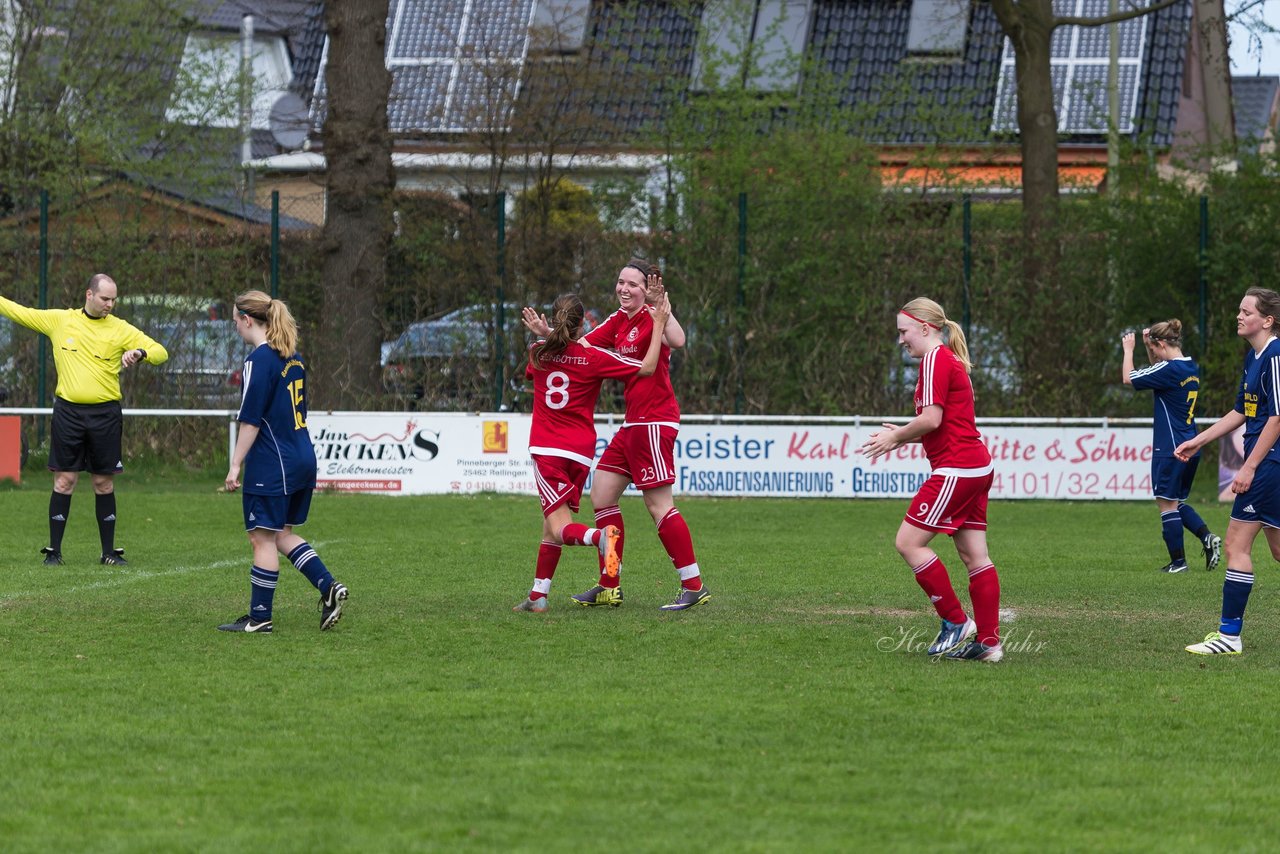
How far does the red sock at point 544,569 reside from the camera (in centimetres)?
949

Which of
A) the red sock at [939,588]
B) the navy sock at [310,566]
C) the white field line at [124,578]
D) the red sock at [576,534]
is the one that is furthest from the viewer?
the white field line at [124,578]

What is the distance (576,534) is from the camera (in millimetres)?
9242

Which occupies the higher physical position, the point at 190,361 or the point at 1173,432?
the point at 1173,432

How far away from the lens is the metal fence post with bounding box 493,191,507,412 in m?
19.5

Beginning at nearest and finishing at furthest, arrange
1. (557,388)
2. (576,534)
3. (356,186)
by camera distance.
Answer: (576,534)
(557,388)
(356,186)

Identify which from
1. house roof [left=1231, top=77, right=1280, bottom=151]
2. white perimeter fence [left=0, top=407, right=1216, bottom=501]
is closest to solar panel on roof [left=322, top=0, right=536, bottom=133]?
white perimeter fence [left=0, top=407, right=1216, bottom=501]

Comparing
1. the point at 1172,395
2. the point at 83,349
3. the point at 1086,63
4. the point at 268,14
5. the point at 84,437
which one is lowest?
the point at 84,437

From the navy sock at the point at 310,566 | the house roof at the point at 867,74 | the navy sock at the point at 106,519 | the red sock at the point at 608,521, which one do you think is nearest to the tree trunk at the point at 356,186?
the house roof at the point at 867,74

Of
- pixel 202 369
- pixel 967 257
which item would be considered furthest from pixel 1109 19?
pixel 202 369

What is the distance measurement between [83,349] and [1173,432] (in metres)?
7.68

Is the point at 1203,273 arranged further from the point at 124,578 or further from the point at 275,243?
the point at 124,578

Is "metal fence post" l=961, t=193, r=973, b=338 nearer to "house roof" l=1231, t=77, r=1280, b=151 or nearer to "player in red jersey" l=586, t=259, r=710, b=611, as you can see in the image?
"player in red jersey" l=586, t=259, r=710, b=611

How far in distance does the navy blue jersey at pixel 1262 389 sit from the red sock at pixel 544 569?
145 inches

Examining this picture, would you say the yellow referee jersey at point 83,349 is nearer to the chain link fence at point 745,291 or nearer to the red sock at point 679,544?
the red sock at point 679,544
